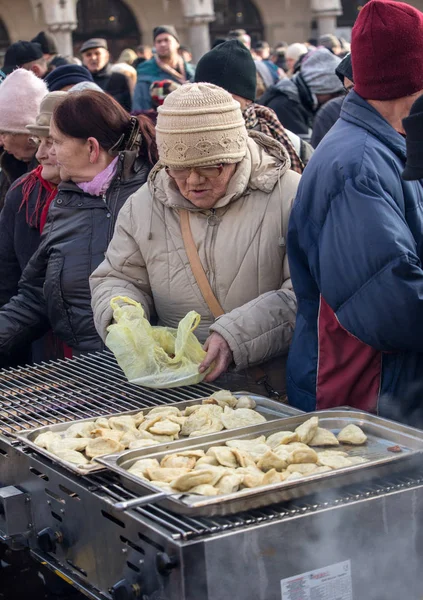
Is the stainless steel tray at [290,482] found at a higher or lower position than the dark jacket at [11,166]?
lower

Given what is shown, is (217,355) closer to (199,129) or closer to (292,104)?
(199,129)

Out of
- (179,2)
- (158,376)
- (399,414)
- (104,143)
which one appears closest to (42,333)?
(104,143)

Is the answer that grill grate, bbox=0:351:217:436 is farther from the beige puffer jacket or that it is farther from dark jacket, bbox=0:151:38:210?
dark jacket, bbox=0:151:38:210

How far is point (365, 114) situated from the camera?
8.30 ft

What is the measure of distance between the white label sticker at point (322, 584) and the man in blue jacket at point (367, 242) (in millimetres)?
634

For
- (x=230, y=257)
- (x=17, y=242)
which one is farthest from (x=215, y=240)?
(x=17, y=242)

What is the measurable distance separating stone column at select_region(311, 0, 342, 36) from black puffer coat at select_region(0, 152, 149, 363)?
75.5ft

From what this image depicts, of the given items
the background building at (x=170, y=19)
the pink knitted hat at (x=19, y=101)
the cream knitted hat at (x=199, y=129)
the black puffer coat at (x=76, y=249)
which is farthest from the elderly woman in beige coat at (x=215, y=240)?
the background building at (x=170, y=19)

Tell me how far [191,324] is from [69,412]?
1.46 feet

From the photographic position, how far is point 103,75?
945 centimetres

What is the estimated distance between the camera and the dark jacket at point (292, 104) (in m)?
6.36

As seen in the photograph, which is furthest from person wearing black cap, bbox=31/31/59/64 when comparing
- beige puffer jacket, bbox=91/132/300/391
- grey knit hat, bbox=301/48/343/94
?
beige puffer jacket, bbox=91/132/300/391

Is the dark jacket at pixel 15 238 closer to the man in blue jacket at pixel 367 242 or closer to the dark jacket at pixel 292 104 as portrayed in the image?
the man in blue jacket at pixel 367 242

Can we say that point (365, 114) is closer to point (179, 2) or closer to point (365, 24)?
point (365, 24)
